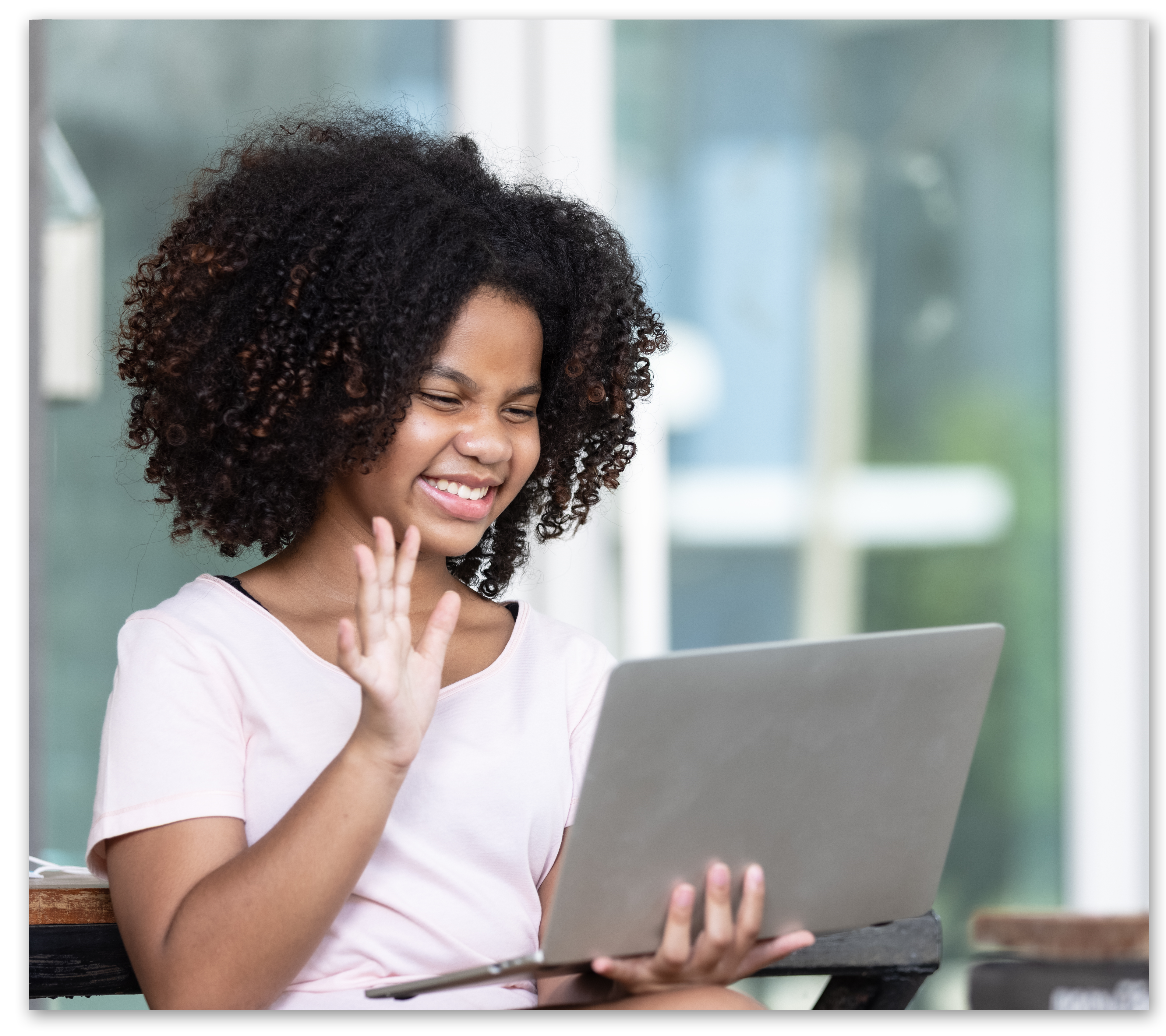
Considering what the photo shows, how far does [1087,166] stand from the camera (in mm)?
2664

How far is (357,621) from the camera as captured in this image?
1110 millimetres

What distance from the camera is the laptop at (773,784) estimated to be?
0.93 metres

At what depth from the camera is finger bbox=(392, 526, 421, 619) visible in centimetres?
100

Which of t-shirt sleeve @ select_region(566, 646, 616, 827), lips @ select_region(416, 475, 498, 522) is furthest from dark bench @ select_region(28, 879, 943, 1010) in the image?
lips @ select_region(416, 475, 498, 522)

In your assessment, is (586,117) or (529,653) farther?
(586,117)

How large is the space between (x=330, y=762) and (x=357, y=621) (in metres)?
0.13

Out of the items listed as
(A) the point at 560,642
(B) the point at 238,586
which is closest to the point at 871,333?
(A) the point at 560,642

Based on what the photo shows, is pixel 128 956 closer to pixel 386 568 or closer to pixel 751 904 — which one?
pixel 386 568

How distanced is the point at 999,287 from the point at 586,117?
3.09 ft

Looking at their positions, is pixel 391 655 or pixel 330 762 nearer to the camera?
pixel 391 655
